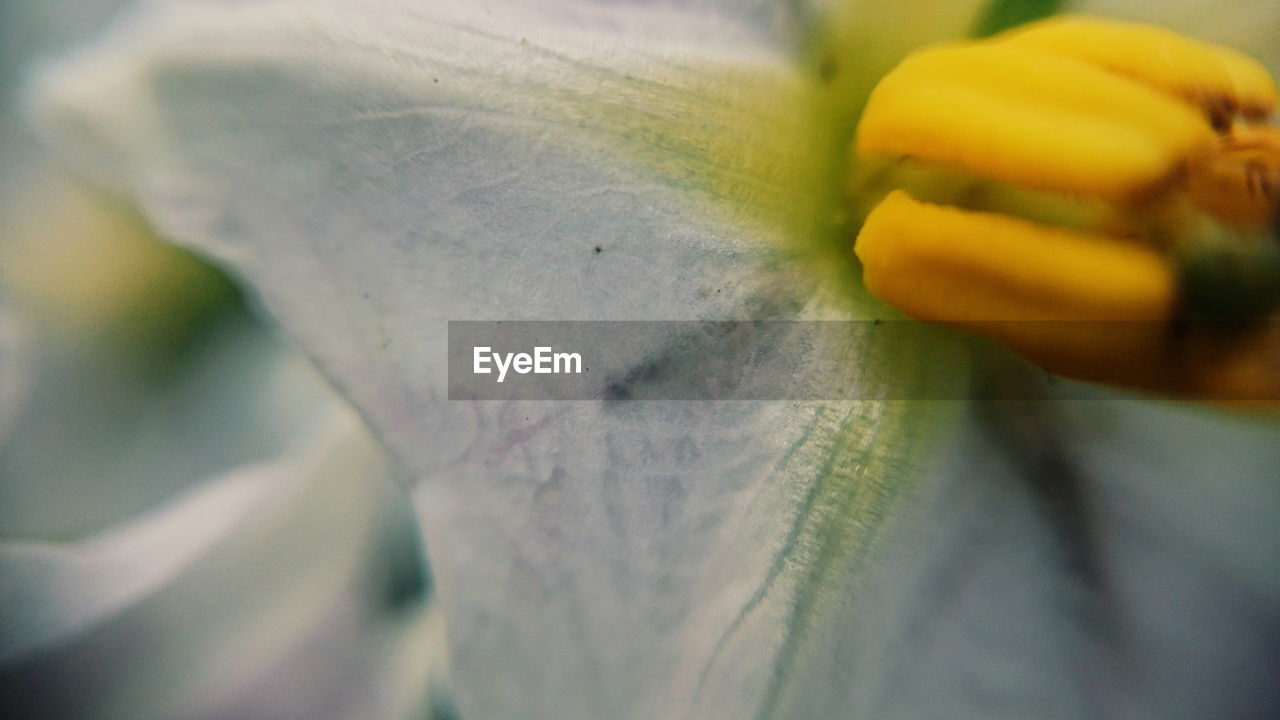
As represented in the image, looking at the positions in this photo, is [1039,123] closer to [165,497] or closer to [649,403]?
[649,403]

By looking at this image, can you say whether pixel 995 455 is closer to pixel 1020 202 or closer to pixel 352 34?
pixel 1020 202

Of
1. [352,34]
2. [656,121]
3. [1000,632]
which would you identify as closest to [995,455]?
[1000,632]

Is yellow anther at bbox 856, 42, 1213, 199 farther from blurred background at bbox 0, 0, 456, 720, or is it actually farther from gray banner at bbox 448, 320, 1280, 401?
blurred background at bbox 0, 0, 456, 720

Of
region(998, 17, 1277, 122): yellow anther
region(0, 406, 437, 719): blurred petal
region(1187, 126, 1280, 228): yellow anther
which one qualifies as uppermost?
region(998, 17, 1277, 122): yellow anther

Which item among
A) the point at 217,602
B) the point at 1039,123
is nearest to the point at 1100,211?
the point at 1039,123

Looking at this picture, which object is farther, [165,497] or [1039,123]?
[165,497]

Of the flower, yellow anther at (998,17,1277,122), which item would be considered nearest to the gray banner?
the flower
